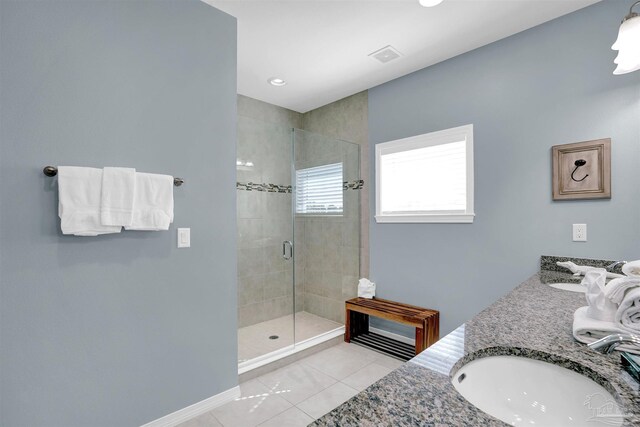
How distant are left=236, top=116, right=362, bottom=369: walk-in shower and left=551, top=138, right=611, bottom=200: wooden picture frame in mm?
1787

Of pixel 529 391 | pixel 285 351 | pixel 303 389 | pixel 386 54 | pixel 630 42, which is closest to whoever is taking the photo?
pixel 529 391

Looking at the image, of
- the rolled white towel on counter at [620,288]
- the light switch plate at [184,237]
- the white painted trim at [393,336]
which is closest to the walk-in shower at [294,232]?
the white painted trim at [393,336]

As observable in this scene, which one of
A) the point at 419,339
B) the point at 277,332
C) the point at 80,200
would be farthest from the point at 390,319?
the point at 80,200

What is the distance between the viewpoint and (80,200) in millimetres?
1516

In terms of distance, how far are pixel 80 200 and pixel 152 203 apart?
12.8 inches

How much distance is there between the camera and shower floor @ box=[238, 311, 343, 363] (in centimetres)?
279

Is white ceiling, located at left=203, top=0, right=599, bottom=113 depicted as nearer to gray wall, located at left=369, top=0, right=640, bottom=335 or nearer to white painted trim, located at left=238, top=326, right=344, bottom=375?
gray wall, located at left=369, top=0, right=640, bottom=335

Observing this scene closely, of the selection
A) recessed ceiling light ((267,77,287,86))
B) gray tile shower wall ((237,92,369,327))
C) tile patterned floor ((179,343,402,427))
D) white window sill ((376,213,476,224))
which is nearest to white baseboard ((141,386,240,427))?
tile patterned floor ((179,343,402,427))

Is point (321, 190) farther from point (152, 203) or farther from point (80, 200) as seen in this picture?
point (80, 200)

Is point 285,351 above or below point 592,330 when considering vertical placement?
below

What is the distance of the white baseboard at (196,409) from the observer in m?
1.84

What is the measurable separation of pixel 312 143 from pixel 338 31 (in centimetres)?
118

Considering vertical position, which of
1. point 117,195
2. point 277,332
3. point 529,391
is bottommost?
point 277,332

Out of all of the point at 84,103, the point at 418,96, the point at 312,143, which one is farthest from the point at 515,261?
the point at 84,103
